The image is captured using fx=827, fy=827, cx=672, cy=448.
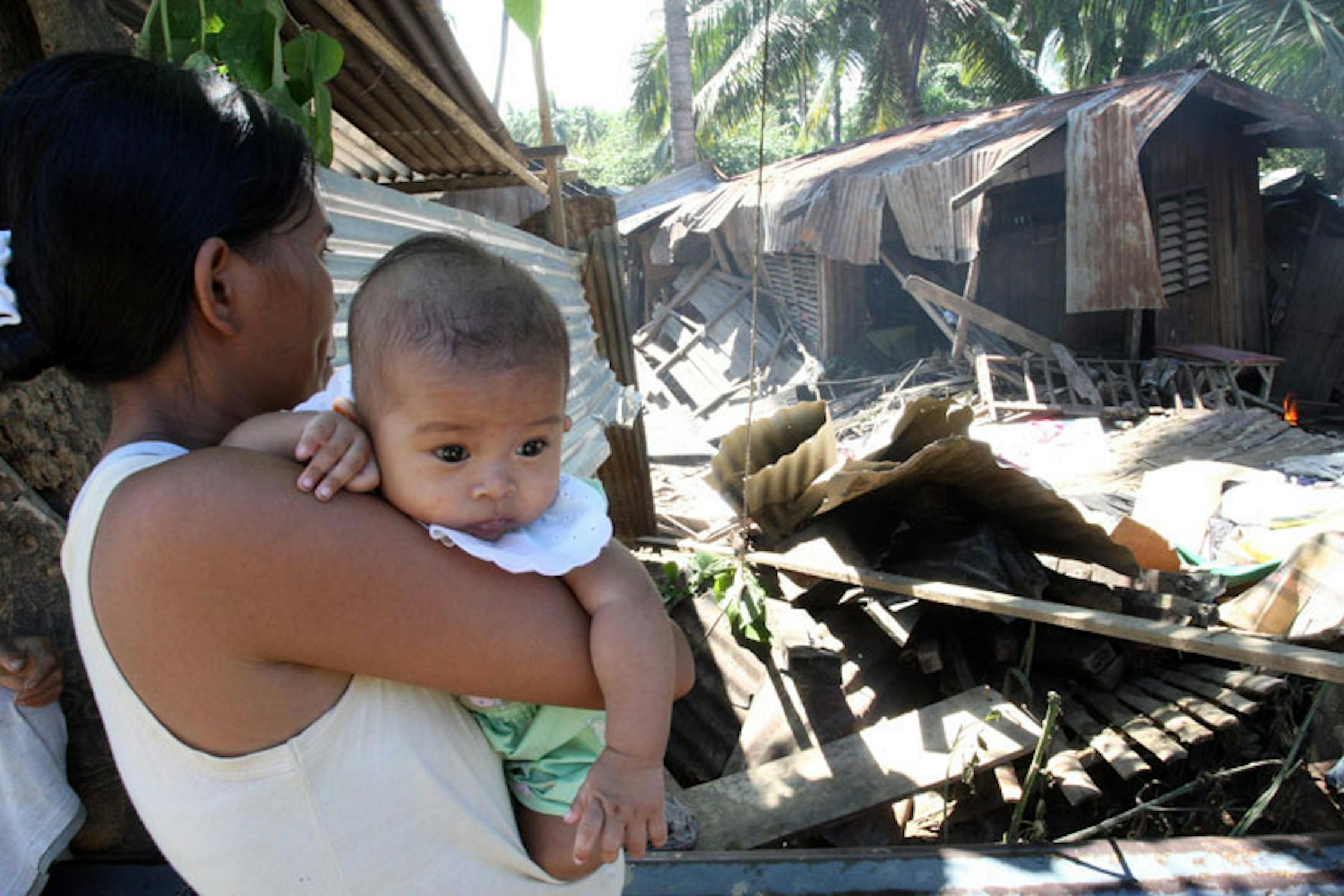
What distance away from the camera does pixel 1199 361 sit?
31.3 ft

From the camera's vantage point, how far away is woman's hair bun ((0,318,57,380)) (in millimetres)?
861

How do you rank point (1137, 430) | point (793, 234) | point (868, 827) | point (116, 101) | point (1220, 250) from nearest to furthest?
point (116, 101), point (868, 827), point (1137, 430), point (1220, 250), point (793, 234)

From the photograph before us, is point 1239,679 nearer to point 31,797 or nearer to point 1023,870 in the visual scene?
point 1023,870

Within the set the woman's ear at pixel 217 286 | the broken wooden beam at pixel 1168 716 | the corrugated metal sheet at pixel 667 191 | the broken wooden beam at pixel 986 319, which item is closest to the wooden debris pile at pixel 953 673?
the broken wooden beam at pixel 1168 716

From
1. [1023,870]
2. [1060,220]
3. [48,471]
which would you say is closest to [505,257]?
[48,471]

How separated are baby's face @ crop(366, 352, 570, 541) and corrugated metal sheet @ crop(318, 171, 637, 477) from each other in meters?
0.27

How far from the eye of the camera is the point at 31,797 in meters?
1.59

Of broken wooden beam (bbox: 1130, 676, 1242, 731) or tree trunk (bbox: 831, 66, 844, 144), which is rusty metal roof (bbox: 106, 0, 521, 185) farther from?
tree trunk (bbox: 831, 66, 844, 144)

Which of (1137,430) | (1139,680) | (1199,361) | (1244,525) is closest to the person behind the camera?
(1139,680)

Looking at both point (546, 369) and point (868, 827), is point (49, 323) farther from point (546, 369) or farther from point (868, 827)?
→ point (868, 827)

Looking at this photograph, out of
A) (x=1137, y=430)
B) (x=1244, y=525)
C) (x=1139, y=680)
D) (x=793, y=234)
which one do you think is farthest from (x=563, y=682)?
(x=793, y=234)

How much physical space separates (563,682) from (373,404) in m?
0.37

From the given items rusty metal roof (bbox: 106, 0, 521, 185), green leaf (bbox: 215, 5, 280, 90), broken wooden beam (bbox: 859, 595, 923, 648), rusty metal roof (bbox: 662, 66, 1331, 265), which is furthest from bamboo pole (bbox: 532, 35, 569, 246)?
rusty metal roof (bbox: 662, 66, 1331, 265)

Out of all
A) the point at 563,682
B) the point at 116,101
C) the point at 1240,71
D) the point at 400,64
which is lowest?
the point at 563,682
